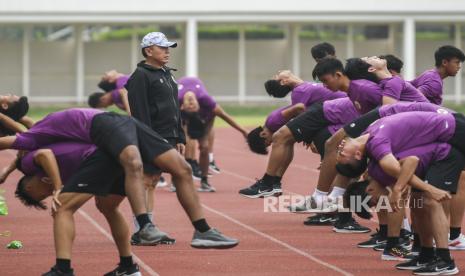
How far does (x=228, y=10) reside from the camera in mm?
40844

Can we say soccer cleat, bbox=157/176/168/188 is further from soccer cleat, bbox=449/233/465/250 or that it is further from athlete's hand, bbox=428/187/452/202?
athlete's hand, bbox=428/187/452/202

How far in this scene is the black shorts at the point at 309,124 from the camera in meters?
13.2

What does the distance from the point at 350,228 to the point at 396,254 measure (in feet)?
7.23

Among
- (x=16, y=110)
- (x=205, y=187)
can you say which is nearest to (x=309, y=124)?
(x=16, y=110)

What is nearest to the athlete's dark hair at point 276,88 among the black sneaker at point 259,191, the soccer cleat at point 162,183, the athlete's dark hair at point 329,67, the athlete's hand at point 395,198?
the black sneaker at point 259,191

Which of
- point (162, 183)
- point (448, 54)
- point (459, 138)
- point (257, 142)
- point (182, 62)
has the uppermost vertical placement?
point (448, 54)

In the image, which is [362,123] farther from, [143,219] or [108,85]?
[108,85]

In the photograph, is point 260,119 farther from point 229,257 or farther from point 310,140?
point 229,257

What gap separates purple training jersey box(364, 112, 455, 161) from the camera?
31.6 feet

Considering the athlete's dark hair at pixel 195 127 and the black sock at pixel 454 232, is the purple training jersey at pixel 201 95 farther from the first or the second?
the black sock at pixel 454 232

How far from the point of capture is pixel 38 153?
916 centimetres

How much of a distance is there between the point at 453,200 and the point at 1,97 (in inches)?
200

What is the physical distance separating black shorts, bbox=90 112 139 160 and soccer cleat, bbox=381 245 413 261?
8.88 feet
